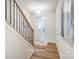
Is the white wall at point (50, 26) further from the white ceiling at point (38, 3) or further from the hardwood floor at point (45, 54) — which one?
the hardwood floor at point (45, 54)

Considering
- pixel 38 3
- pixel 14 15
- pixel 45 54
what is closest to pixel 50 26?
pixel 38 3

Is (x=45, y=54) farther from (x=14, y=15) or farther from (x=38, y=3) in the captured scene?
(x=38, y=3)

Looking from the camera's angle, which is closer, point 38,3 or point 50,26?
point 38,3

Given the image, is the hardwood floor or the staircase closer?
the staircase

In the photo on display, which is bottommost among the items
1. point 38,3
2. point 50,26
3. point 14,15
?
point 50,26

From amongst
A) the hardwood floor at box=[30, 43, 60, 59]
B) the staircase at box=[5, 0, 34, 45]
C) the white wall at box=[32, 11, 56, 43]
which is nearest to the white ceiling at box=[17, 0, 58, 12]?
the white wall at box=[32, 11, 56, 43]

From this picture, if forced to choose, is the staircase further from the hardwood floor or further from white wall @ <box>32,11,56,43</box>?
white wall @ <box>32,11,56,43</box>

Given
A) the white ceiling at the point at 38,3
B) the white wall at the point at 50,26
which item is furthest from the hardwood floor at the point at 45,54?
the white wall at the point at 50,26
